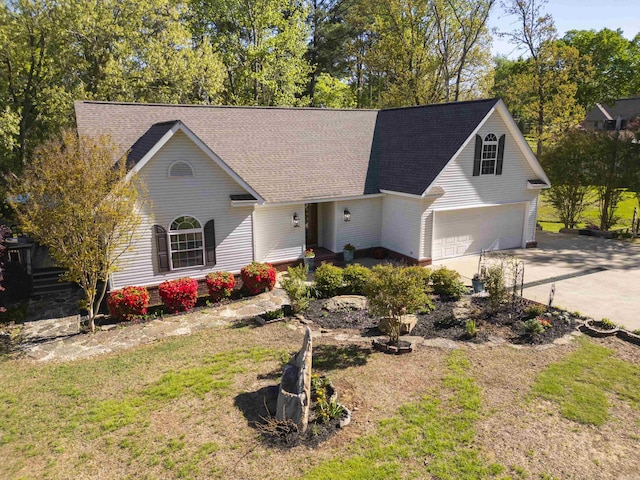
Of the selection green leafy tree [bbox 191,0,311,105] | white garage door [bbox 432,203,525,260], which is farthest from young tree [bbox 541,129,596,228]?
green leafy tree [bbox 191,0,311,105]

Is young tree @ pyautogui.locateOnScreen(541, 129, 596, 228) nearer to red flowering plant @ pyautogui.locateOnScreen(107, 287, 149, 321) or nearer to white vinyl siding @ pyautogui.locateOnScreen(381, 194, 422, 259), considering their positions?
white vinyl siding @ pyautogui.locateOnScreen(381, 194, 422, 259)

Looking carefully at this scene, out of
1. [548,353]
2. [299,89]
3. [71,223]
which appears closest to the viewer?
[548,353]

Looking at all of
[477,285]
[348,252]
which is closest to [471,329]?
[477,285]

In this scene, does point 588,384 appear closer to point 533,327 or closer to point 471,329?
point 533,327

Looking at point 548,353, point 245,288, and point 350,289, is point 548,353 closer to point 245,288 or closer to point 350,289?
point 350,289

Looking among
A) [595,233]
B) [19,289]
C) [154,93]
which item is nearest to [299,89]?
[154,93]

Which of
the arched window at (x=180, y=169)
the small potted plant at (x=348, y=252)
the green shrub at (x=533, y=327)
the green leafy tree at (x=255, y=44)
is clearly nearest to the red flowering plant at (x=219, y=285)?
the arched window at (x=180, y=169)

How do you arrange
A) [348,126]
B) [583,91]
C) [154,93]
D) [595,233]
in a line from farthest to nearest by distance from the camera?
[583,91] → [154,93] → [595,233] → [348,126]
